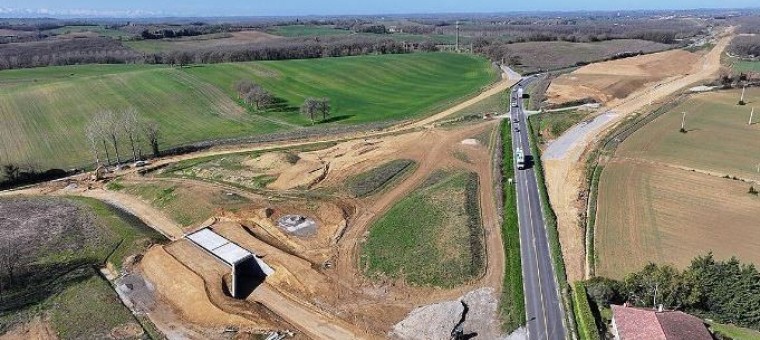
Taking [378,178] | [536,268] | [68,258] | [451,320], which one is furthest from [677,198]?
[68,258]

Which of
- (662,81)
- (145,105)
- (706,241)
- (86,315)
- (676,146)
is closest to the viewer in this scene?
(86,315)

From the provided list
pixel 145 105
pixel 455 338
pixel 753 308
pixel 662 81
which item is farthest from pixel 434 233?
pixel 662 81

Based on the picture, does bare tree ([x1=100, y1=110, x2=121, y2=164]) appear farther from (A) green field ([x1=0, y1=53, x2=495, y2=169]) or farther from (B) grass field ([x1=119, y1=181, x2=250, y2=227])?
(B) grass field ([x1=119, y1=181, x2=250, y2=227])

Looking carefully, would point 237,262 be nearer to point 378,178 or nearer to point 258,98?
point 378,178

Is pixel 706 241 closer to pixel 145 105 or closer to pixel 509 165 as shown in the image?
pixel 509 165

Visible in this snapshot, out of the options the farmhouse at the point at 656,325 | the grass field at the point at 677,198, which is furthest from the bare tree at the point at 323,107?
the farmhouse at the point at 656,325

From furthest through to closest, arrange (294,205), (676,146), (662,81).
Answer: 1. (662,81)
2. (676,146)
3. (294,205)
